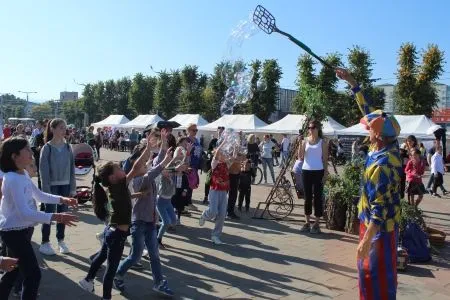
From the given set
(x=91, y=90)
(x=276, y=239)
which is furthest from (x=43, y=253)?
(x=91, y=90)

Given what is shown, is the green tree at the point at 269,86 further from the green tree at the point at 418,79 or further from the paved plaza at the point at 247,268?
the paved plaza at the point at 247,268

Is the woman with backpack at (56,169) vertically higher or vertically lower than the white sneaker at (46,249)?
higher

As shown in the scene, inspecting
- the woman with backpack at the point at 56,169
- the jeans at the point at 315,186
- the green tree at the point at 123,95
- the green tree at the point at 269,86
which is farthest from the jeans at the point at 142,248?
the green tree at the point at 123,95

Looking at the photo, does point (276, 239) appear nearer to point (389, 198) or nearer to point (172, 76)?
point (389, 198)

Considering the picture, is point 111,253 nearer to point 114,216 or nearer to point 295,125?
point 114,216

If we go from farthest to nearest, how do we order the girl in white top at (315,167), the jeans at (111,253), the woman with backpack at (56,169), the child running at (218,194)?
the girl in white top at (315,167)
the child running at (218,194)
the woman with backpack at (56,169)
the jeans at (111,253)

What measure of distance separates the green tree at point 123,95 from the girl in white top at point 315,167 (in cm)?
6133

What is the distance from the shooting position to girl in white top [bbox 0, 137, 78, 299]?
395 centimetres

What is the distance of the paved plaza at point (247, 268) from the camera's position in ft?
17.8

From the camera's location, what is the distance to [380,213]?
150 inches

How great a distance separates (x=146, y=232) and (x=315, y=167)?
12.9ft

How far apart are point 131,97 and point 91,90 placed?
52.9 ft

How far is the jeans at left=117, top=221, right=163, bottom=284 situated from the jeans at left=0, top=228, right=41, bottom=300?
1.34 meters

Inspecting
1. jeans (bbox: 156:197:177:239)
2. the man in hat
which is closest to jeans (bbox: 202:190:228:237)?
jeans (bbox: 156:197:177:239)
